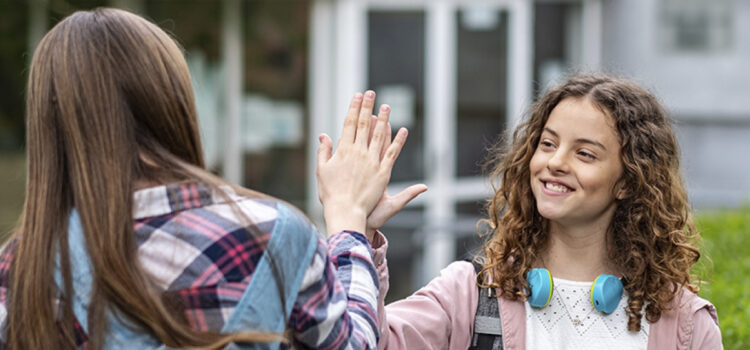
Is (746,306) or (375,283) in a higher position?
(375,283)

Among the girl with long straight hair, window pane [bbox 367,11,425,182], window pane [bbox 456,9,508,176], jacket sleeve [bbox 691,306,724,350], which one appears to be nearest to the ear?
jacket sleeve [bbox 691,306,724,350]

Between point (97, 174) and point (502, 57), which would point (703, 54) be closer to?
point (502, 57)

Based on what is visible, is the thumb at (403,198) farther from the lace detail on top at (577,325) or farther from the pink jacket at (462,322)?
the lace detail on top at (577,325)

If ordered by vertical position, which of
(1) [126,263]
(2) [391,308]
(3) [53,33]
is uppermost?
(3) [53,33]

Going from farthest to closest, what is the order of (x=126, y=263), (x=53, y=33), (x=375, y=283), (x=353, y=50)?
(x=353, y=50), (x=375, y=283), (x=53, y=33), (x=126, y=263)

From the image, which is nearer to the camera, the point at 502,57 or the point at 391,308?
the point at 391,308

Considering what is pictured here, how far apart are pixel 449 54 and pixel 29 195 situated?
7.25 m

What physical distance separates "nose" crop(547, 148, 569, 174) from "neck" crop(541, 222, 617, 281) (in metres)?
0.16

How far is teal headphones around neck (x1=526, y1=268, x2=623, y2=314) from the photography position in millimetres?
2186

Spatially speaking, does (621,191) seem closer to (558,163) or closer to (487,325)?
(558,163)

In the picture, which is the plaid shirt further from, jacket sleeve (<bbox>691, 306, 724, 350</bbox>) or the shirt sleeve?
jacket sleeve (<bbox>691, 306, 724, 350</bbox>)

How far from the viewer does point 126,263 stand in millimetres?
1560

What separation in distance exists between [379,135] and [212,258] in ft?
2.06

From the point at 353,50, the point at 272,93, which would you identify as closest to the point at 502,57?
the point at 353,50
